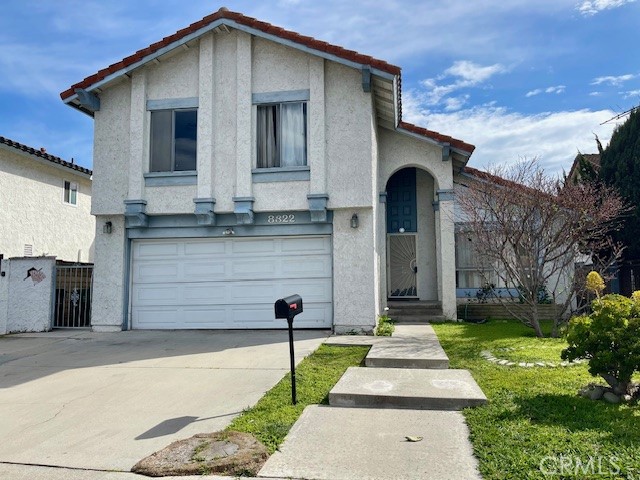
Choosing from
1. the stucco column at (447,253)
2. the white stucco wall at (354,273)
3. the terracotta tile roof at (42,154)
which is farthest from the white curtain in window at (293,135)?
the terracotta tile roof at (42,154)

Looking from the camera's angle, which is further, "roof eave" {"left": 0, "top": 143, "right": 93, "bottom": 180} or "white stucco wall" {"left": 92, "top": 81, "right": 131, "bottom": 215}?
"roof eave" {"left": 0, "top": 143, "right": 93, "bottom": 180}

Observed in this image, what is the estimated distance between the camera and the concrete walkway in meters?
3.69

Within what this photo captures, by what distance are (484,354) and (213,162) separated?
7204mm

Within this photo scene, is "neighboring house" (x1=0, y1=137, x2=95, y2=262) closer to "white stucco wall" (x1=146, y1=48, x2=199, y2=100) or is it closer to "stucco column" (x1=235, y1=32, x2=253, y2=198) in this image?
"white stucco wall" (x1=146, y1=48, x2=199, y2=100)

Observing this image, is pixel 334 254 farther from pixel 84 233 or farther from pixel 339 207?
pixel 84 233

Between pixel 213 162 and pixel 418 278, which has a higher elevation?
pixel 213 162

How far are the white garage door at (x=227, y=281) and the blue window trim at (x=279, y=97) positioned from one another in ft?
10.7


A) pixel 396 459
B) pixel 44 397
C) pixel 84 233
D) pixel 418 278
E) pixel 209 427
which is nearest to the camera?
pixel 396 459

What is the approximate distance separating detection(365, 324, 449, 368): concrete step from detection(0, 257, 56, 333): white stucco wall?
8523 mm

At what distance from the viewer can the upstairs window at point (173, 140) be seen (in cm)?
1144

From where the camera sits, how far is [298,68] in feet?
36.6

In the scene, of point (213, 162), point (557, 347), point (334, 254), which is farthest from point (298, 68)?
point (557, 347)

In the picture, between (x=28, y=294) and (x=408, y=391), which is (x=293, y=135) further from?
(x=28, y=294)

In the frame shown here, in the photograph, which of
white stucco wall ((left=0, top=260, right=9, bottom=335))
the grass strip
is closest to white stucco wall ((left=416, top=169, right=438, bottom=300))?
the grass strip
